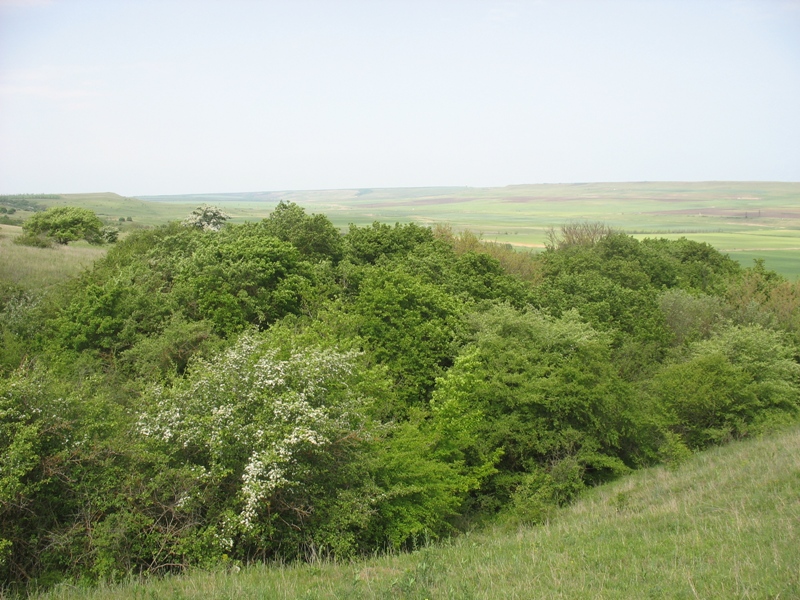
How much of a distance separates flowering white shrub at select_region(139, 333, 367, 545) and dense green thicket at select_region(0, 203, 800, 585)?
0.07 metres

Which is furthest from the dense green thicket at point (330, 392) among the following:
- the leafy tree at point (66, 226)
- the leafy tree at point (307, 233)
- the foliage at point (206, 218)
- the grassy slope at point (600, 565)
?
the leafy tree at point (66, 226)

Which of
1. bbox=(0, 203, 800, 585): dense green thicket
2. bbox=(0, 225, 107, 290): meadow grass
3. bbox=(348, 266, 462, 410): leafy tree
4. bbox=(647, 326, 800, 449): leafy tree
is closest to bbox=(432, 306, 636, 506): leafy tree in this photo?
bbox=(0, 203, 800, 585): dense green thicket

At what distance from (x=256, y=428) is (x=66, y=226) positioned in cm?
7041

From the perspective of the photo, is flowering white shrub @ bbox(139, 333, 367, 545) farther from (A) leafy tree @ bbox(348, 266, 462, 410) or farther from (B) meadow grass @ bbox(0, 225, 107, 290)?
(B) meadow grass @ bbox(0, 225, 107, 290)

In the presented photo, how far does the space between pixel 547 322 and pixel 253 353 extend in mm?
17071

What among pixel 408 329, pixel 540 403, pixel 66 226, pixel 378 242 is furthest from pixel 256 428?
pixel 66 226

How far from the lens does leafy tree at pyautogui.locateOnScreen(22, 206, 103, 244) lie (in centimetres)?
7175

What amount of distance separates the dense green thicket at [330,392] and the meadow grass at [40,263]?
14.4ft

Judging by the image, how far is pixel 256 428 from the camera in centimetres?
1511

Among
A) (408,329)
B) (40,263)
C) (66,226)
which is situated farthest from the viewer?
(66,226)

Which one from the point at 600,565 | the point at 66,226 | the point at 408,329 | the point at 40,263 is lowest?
the point at 600,565

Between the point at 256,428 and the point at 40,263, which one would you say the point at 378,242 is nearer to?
the point at 40,263

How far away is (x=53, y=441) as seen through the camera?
14836mm

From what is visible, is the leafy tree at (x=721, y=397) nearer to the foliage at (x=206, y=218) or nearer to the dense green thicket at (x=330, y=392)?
the dense green thicket at (x=330, y=392)
